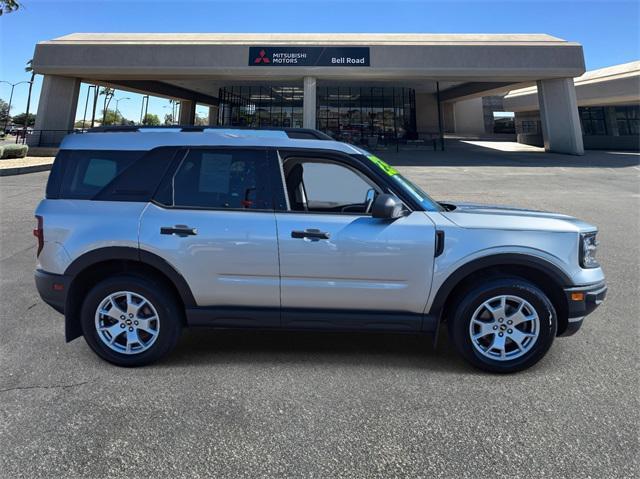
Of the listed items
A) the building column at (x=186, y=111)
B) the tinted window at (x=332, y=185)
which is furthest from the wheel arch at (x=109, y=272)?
the building column at (x=186, y=111)

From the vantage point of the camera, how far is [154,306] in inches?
131

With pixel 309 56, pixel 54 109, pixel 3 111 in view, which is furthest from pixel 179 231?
pixel 3 111

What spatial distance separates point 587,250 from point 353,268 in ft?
6.06

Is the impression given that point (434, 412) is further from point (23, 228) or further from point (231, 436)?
point (23, 228)

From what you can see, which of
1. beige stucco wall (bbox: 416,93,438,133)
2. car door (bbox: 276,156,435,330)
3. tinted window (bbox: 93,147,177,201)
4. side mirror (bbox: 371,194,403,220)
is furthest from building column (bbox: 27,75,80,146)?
beige stucco wall (bbox: 416,93,438,133)

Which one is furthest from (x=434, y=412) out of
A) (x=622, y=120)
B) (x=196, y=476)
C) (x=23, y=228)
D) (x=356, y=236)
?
(x=622, y=120)

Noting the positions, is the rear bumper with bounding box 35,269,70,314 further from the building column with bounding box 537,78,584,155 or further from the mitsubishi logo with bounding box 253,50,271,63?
the building column with bounding box 537,78,584,155

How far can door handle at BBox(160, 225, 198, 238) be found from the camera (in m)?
3.25

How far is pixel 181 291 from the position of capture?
3334 mm

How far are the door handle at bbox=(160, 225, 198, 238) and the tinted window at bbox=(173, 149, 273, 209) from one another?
0.21 meters

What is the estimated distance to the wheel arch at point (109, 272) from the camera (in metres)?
3.29

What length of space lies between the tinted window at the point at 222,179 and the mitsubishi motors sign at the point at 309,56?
75.7 ft

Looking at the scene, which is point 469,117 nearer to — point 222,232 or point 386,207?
point 386,207

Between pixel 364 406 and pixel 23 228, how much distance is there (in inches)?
316
